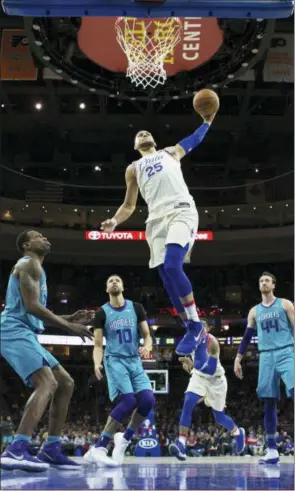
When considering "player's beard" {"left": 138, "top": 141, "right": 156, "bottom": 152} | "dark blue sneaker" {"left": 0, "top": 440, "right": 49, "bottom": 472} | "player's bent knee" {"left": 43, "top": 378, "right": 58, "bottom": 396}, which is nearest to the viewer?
"dark blue sneaker" {"left": 0, "top": 440, "right": 49, "bottom": 472}

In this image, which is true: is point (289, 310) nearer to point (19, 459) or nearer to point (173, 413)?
point (19, 459)

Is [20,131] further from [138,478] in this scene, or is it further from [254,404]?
[138,478]

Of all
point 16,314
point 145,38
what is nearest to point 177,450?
point 16,314

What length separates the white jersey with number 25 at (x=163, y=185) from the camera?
5738 millimetres

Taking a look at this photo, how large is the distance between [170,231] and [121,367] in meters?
2.14

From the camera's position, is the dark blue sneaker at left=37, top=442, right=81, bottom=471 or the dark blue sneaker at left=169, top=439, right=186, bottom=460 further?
the dark blue sneaker at left=169, top=439, right=186, bottom=460

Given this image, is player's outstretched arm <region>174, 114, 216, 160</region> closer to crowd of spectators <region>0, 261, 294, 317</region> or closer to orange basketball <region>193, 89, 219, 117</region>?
orange basketball <region>193, 89, 219, 117</region>

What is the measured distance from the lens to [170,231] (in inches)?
220

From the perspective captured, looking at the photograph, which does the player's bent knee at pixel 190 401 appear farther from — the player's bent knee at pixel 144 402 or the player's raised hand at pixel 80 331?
the player's raised hand at pixel 80 331

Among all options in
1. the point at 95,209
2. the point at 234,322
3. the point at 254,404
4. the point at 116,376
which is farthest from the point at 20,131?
the point at 116,376

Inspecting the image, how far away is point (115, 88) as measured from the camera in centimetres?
1359

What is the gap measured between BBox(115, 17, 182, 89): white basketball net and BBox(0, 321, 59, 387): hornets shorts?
578 cm

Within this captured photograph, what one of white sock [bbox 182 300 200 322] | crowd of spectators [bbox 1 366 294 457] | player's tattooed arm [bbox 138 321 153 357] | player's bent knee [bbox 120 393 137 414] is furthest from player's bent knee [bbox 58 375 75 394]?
crowd of spectators [bbox 1 366 294 457]

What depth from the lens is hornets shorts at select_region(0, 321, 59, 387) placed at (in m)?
5.10
